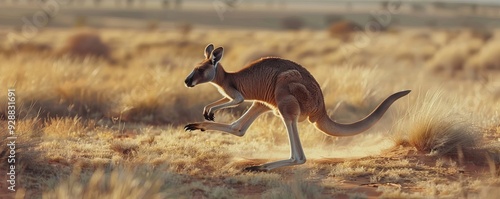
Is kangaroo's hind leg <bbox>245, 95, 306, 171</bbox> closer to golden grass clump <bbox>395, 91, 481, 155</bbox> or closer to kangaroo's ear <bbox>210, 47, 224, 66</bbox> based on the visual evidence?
kangaroo's ear <bbox>210, 47, 224, 66</bbox>

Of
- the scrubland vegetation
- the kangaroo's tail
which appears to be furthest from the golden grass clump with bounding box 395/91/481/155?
the kangaroo's tail

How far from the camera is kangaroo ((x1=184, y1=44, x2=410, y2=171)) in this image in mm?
8852

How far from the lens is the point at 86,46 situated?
95.1 ft

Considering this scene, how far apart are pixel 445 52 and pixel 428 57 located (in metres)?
2.63

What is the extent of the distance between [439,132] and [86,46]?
20560mm

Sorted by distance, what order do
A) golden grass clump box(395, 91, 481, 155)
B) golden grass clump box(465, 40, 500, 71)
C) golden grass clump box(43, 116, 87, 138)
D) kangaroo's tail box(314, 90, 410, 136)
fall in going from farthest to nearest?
golden grass clump box(465, 40, 500, 71) < golden grass clump box(43, 116, 87, 138) < golden grass clump box(395, 91, 481, 155) < kangaroo's tail box(314, 90, 410, 136)

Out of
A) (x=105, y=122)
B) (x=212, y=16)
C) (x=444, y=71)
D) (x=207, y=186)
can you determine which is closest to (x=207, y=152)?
(x=207, y=186)

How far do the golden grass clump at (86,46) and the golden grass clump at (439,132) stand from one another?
19401mm

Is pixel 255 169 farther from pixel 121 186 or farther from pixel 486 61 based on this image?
pixel 486 61

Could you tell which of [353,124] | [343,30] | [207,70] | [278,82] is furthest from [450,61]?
[207,70]

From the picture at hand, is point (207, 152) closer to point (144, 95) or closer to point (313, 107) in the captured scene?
point (313, 107)

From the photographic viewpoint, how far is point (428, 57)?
112 feet

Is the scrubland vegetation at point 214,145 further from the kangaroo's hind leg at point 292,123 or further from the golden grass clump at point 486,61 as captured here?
the golden grass clump at point 486,61

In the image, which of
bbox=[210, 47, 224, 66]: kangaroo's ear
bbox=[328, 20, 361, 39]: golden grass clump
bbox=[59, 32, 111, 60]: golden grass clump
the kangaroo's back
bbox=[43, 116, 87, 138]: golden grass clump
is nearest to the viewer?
bbox=[210, 47, 224, 66]: kangaroo's ear
